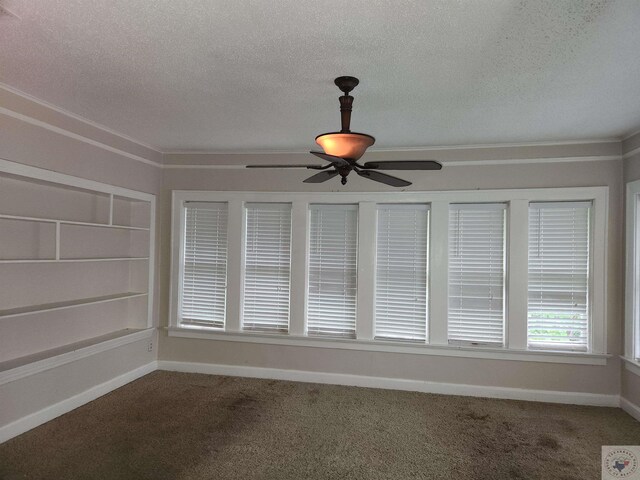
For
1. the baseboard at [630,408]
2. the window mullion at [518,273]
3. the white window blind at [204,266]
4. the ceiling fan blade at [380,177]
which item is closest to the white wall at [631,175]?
the baseboard at [630,408]

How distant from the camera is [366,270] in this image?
4.39 metres

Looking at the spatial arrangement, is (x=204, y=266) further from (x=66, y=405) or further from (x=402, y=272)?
(x=402, y=272)

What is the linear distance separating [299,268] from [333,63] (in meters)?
2.56

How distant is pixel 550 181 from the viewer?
13.2 feet

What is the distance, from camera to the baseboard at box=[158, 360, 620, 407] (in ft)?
12.9

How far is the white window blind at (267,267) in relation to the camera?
182 inches

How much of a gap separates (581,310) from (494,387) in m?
1.16

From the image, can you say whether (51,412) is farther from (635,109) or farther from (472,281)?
(635,109)

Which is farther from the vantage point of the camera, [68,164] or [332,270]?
[332,270]

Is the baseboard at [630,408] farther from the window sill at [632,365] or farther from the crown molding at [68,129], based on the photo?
the crown molding at [68,129]

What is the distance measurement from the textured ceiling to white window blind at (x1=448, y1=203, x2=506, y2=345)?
0.91 metres

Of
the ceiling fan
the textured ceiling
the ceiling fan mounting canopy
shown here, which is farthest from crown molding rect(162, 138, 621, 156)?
the ceiling fan mounting canopy

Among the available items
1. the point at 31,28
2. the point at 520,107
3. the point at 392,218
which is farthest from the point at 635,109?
the point at 31,28

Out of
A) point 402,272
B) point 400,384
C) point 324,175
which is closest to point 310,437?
point 400,384
